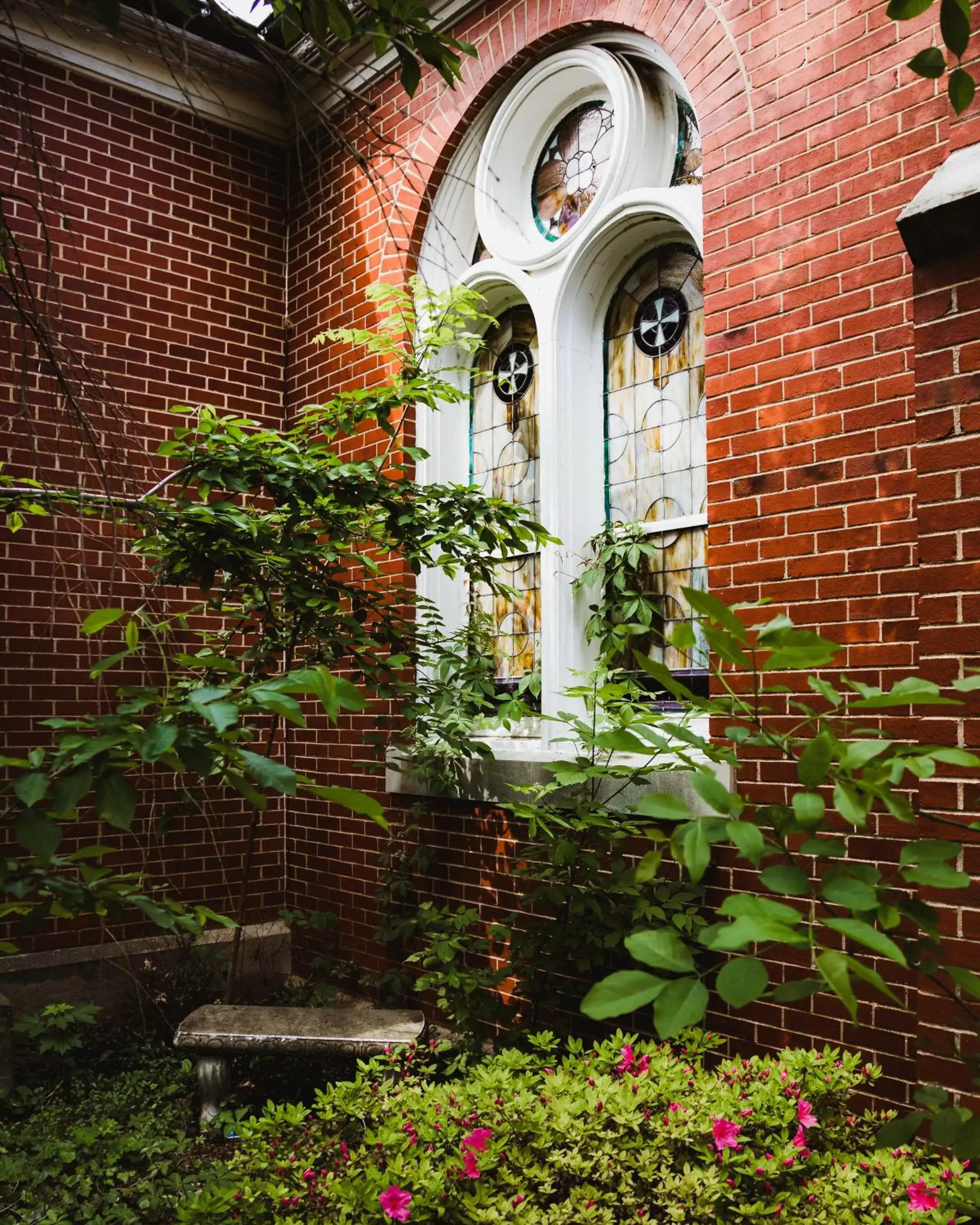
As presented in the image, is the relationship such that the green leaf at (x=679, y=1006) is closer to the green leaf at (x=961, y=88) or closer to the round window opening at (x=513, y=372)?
the green leaf at (x=961, y=88)

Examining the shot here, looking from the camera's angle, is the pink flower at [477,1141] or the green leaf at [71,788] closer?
the green leaf at [71,788]

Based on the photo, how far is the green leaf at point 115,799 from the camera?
116cm

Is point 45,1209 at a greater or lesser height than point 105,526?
lesser

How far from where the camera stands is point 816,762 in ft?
3.32

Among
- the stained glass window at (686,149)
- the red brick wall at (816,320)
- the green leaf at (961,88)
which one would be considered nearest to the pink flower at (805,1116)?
the red brick wall at (816,320)

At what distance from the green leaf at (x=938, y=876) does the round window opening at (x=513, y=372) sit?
414cm

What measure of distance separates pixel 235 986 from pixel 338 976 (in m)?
0.56

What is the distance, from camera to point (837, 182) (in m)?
3.21

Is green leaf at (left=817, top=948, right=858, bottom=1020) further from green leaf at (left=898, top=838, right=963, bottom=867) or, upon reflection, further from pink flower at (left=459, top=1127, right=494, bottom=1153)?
pink flower at (left=459, top=1127, right=494, bottom=1153)

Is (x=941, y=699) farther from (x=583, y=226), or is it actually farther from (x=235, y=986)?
(x=235, y=986)

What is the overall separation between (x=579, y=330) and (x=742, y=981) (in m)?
4.03

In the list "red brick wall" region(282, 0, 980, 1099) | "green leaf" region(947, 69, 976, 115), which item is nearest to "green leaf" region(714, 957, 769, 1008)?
"green leaf" region(947, 69, 976, 115)

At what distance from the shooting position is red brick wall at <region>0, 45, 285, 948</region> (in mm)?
4953

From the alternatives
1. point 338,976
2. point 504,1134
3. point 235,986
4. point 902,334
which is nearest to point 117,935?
point 235,986
